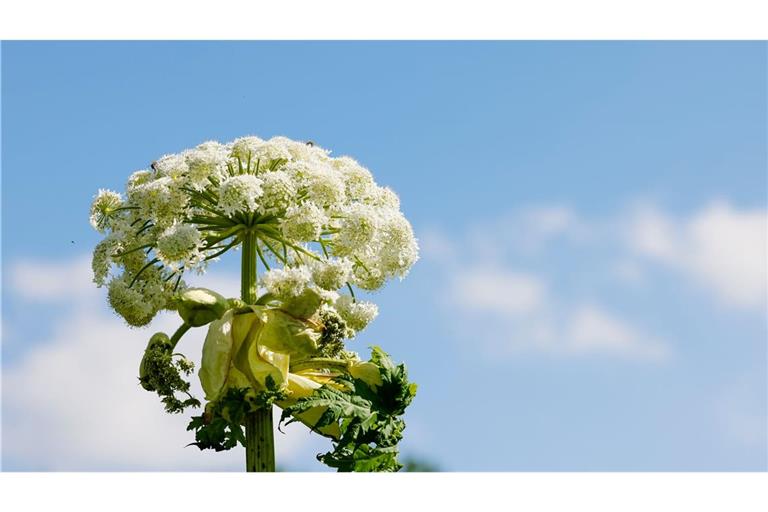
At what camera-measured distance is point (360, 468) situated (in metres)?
4.91

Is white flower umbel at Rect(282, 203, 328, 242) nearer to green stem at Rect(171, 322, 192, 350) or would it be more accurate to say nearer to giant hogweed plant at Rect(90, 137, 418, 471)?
giant hogweed plant at Rect(90, 137, 418, 471)

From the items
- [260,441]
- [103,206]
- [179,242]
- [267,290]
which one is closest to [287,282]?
[267,290]

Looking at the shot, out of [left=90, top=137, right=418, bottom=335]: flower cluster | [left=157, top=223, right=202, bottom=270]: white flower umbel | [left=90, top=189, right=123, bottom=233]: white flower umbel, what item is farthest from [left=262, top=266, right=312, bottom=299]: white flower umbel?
[left=90, top=189, right=123, bottom=233]: white flower umbel

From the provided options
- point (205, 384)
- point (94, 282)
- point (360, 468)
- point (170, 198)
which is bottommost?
point (360, 468)

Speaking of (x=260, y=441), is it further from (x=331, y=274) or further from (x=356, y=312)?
(x=331, y=274)

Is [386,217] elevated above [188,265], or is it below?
above

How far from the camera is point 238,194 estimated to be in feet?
15.6

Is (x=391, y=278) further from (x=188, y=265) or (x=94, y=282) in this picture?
(x=94, y=282)

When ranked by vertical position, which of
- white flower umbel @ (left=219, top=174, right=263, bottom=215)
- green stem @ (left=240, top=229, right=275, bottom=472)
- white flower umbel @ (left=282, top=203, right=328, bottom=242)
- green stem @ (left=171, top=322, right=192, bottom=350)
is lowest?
green stem @ (left=240, top=229, right=275, bottom=472)

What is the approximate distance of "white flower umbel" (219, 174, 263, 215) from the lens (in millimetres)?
4734

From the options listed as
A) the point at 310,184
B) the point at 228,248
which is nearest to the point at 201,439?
the point at 228,248

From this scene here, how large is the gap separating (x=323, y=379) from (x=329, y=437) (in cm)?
32

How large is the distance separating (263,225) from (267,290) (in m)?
0.46

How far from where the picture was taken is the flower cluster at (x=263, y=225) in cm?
478
